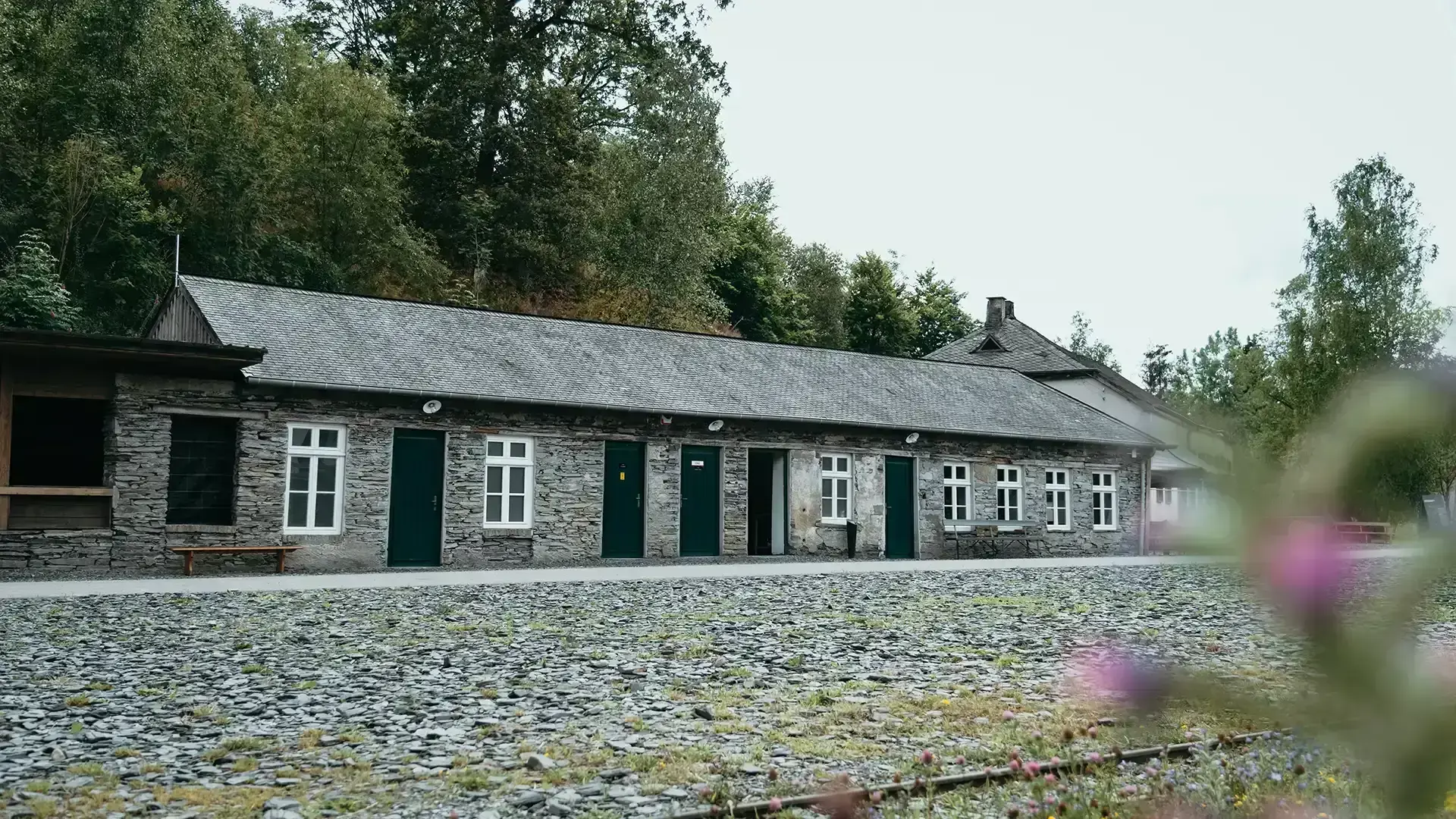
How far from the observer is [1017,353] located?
45812 millimetres

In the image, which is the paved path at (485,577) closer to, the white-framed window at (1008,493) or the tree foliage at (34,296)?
the white-framed window at (1008,493)

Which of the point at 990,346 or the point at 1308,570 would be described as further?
the point at 990,346

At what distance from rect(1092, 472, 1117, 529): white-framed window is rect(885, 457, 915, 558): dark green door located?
565cm

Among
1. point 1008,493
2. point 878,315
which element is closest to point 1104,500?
point 1008,493

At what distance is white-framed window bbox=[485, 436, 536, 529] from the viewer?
71.5ft

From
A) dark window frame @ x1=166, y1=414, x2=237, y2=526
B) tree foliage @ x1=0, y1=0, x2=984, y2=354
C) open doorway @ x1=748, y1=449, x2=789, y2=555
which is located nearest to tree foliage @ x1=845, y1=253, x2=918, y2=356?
tree foliage @ x1=0, y1=0, x2=984, y2=354

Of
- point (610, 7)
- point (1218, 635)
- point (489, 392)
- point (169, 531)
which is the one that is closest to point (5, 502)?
point (169, 531)

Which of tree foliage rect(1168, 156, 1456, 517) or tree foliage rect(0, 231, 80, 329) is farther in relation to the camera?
tree foliage rect(0, 231, 80, 329)

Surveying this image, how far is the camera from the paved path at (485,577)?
1495 centimetres

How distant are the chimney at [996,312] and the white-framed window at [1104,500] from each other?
58.3 feet

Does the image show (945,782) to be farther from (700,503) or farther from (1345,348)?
(1345,348)

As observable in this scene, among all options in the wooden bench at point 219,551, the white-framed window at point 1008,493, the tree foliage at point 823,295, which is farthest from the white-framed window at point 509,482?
the tree foliage at point 823,295

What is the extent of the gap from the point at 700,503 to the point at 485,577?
694cm

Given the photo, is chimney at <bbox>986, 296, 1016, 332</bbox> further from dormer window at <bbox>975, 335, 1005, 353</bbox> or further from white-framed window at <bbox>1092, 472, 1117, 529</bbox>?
white-framed window at <bbox>1092, 472, 1117, 529</bbox>
